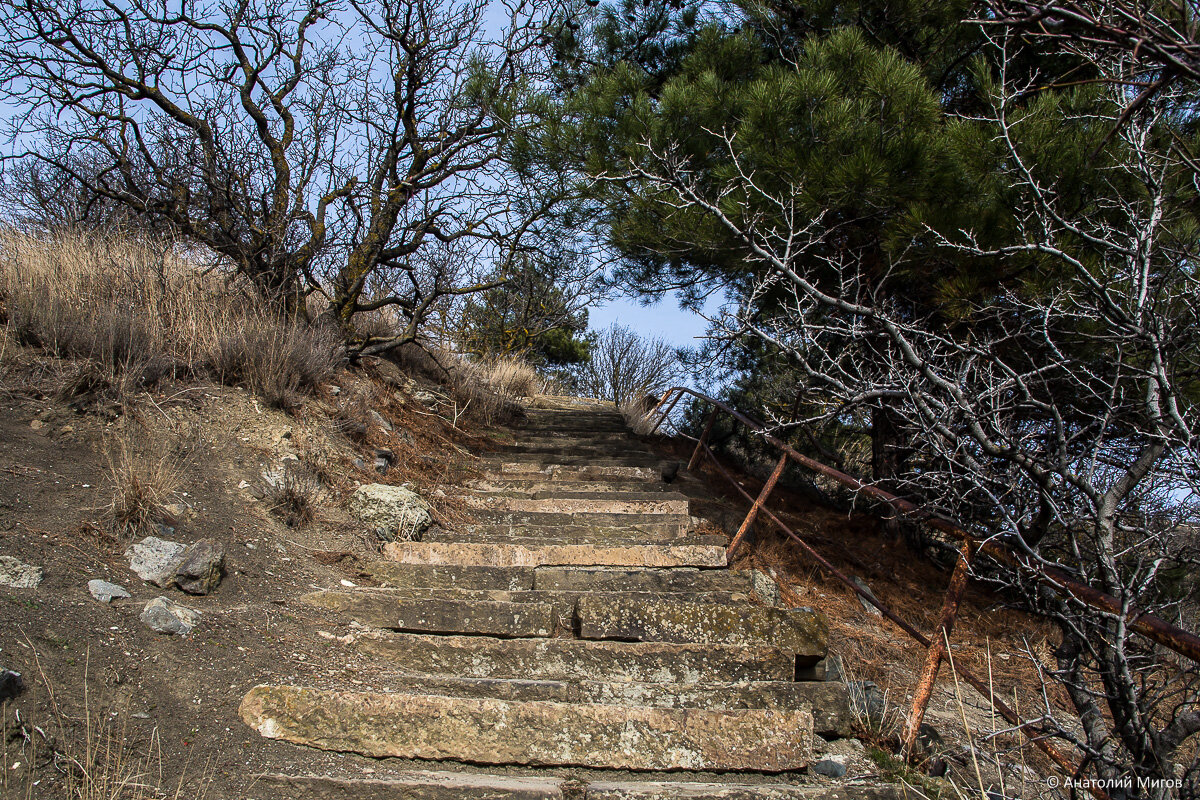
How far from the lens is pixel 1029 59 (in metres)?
4.75

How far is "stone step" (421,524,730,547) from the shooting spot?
4547mm

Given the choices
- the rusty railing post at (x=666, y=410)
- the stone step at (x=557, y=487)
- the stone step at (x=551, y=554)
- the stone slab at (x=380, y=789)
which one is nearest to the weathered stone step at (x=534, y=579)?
the stone step at (x=551, y=554)

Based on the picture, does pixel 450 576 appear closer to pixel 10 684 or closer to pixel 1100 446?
pixel 10 684

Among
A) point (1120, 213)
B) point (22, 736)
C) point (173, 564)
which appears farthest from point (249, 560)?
point (1120, 213)

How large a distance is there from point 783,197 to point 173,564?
12.6ft

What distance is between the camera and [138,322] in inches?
167

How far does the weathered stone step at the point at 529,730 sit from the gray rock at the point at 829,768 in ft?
0.28

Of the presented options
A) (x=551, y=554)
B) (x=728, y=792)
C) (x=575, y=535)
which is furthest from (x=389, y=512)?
(x=728, y=792)

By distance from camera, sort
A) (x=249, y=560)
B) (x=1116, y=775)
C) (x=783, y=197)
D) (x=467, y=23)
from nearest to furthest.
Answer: (x=1116, y=775)
(x=249, y=560)
(x=783, y=197)
(x=467, y=23)

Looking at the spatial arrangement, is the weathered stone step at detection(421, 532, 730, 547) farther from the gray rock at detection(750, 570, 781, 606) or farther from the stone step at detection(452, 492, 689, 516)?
the gray rock at detection(750, 570, 781, 606)

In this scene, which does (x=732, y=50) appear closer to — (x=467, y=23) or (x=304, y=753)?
(x=467, y=23)

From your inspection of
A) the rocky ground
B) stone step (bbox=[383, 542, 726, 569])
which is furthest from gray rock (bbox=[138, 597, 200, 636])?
stone step (bbox=[383, 542, 726, 569])

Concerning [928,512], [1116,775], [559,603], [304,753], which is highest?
[928,512]

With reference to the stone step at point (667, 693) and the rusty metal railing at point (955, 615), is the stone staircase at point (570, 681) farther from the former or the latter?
the rusty metal railing at point (955, 615)
